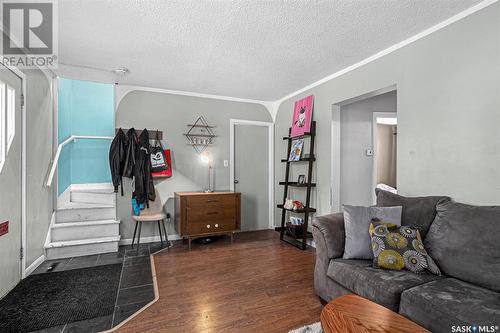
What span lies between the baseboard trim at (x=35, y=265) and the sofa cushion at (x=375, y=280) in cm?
315

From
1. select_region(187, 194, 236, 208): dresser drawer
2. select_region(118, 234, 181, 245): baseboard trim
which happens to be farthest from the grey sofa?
select_region(118, 234, 181, 245): baseboard trim

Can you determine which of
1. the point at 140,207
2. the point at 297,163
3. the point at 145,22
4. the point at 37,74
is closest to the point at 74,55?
the point at 37,74

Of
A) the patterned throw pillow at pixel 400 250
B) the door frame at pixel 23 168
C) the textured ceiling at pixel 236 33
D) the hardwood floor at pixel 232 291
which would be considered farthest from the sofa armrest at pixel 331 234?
the door frame at pixel 23 168

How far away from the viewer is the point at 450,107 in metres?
2.13

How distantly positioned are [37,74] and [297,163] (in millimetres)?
3670

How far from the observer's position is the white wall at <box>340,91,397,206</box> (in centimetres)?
359

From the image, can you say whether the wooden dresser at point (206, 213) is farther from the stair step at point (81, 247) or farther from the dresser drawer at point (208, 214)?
the stair step at point (81, 247)

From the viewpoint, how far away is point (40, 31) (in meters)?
2.36

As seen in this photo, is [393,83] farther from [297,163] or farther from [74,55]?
[74,55]

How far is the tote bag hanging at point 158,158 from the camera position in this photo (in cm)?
385

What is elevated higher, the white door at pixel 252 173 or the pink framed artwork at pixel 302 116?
the pink framed artwork at pixel 302 116

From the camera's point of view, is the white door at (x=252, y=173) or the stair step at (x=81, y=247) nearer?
the stair step at (x=81, y=247)

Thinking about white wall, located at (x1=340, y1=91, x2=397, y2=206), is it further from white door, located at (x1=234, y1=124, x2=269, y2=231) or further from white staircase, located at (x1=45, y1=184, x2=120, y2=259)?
white staircase, located at (x1=45, y1=184, x2=120, y2=259)

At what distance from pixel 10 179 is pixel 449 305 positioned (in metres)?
3.52
